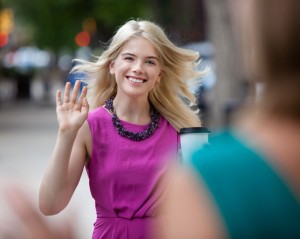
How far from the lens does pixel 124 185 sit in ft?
10.3

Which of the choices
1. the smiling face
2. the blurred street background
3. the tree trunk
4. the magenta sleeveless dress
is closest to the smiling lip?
the smiling face

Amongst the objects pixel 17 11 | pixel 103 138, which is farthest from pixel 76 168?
pixel 17 11

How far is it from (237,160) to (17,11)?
33.9 metres

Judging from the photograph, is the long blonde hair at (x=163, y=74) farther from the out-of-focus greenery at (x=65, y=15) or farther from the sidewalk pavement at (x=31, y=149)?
the out-of-focus greenery at (x=65, y=15)

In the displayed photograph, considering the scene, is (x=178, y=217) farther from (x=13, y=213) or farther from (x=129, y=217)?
(x=129, y=217)

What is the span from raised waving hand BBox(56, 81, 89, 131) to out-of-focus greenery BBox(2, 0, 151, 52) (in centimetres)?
2928

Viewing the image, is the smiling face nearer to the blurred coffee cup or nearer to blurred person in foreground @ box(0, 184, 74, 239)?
the blurred coffee cup

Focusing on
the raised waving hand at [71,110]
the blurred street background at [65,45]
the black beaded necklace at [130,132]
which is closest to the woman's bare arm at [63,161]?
the raised waving hand at [71,110]

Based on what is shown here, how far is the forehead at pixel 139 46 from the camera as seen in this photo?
3.43 metres

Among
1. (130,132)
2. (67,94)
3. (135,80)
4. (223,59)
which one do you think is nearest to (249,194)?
(67,94)

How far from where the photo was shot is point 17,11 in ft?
113

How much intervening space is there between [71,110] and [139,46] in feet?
1.87

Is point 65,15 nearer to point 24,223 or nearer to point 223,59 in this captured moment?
point 223,59

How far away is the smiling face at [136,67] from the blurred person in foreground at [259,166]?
1.96 m
